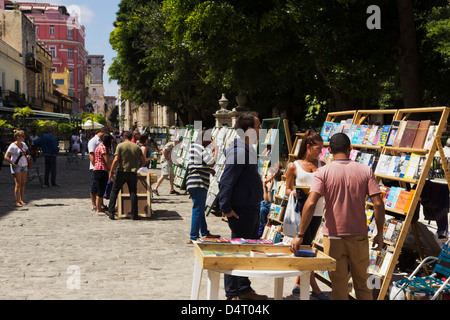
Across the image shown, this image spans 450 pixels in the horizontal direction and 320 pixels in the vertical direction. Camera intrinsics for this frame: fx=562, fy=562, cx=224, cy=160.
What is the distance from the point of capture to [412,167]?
603 centimetres

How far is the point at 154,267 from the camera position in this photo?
744cm

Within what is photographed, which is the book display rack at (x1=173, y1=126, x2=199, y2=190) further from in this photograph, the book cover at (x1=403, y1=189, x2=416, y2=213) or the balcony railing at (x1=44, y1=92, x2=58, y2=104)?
the balcony railing at (x1=44, y1=92, x2=58, y2=104)

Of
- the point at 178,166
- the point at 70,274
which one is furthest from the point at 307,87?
the point at 70,274

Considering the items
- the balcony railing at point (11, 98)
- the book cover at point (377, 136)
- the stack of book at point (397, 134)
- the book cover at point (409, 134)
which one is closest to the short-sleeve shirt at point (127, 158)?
the stack of book at point (397, 134)

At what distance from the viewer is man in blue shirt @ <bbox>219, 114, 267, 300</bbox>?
228 inches

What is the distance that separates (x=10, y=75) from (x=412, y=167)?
4185 centimetres

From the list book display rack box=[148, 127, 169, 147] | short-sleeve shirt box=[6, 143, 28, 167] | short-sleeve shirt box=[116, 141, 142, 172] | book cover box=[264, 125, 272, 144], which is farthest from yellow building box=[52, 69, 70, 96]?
book cover box=[264, 125, 272, 144]

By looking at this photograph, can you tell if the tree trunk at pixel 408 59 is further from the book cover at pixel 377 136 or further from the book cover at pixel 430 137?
the book cover at pixel 430 137

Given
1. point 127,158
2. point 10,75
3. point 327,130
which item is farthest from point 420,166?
point 10,75

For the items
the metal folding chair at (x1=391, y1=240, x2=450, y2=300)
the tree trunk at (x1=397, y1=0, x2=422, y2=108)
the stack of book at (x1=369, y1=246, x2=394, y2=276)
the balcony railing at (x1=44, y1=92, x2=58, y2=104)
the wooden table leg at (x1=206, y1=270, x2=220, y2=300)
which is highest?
the balcony railing at (x1=44, y1=92, x2=58, y2=104)

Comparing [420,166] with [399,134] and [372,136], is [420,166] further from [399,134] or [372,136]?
[372,136]

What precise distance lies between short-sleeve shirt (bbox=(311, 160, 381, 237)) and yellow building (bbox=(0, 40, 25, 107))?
3600cm

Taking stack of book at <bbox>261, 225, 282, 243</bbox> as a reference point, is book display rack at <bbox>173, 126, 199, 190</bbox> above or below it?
above

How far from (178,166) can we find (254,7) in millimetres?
5190
